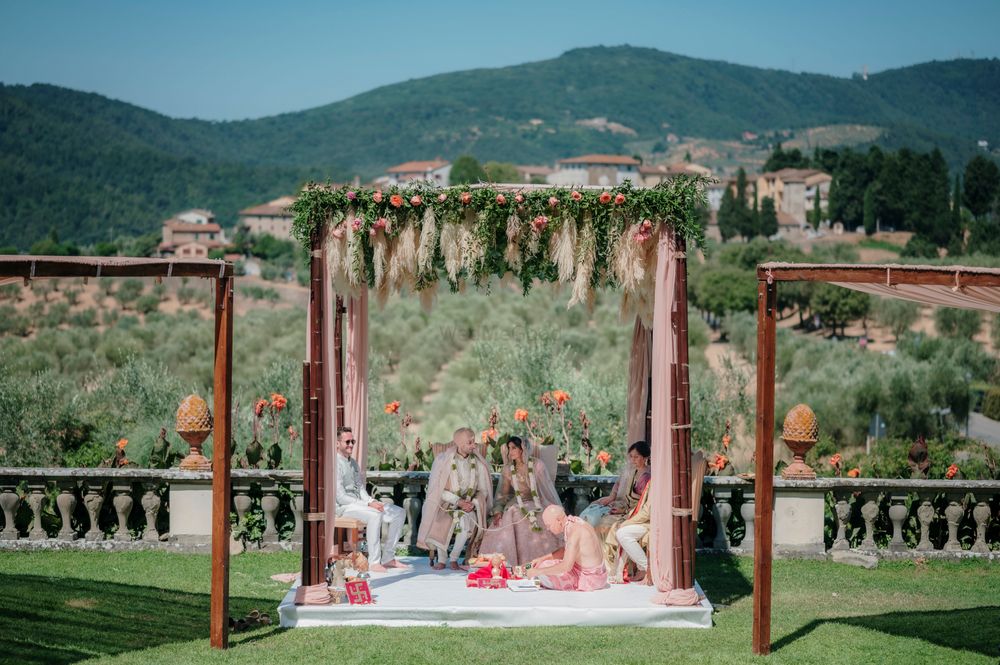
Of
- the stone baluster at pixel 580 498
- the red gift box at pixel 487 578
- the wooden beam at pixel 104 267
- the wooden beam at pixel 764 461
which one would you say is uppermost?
the wooden beam at pixel 104 267

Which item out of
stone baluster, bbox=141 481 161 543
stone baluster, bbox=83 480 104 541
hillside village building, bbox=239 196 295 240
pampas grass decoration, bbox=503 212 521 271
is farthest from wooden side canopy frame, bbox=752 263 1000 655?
hillside village building, bbox=239 196 295 240

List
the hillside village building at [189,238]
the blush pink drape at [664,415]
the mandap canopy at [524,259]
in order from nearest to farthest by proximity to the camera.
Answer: the mandap canopy at [524,259], the blush pink drape at [664,415], the hillside village building at [189,238]

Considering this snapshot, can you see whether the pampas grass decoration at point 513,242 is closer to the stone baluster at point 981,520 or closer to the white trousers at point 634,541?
the white trousers at point 634,541

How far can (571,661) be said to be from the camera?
24.6ft

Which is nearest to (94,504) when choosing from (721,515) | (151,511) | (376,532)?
(151,511)

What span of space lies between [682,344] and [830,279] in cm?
155

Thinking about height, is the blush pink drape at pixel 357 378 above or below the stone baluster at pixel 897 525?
above

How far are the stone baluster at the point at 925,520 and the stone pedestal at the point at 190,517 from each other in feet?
21.9

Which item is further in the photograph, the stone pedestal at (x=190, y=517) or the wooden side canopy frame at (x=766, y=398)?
the stone pedestal at (x=190, y=517)

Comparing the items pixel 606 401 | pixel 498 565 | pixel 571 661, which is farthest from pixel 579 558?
pixel 606 401

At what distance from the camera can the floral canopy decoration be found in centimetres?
873

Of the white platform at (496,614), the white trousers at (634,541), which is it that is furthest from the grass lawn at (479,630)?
the white trousers at (634,541)

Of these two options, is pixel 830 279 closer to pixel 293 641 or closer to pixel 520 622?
pixel 520 622

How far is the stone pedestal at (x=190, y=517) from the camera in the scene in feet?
34.1
